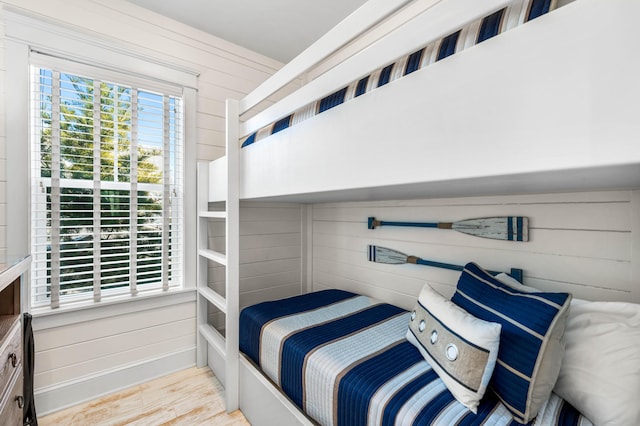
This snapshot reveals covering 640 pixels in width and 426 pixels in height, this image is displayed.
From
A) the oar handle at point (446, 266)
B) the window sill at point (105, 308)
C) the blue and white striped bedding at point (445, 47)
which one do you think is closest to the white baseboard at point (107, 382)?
the window sill at point (105, 308)

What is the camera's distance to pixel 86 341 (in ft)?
5.81

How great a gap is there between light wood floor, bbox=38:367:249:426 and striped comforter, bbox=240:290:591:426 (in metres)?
0.38

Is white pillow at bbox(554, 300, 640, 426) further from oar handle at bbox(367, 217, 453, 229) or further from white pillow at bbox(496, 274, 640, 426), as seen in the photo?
oar handle at bbox(367, 217, 453, 229)

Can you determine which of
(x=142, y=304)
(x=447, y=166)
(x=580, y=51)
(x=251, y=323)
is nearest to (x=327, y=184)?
(x=447, y=166)

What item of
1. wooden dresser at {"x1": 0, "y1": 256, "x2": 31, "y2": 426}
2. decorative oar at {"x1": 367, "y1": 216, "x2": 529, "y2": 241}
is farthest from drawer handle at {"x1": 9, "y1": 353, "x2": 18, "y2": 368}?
decorative oar at {"x1": 367, "y1": 216, "x2": 529, "y2": 241}

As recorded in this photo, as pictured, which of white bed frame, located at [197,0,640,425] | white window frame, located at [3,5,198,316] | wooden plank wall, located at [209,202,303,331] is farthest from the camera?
wooden plank wall, located at [209,202,303,331]

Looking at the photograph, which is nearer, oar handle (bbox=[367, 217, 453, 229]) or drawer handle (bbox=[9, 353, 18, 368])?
drawer handle (bbox=[9, 353, 18, 368])

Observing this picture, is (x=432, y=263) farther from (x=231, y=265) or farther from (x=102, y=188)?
(x=102, y=188)

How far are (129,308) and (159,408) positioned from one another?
0.64 m

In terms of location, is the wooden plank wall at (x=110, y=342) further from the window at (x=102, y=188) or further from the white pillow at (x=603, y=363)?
the white pillow at (x=603, y=363)

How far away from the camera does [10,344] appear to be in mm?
1017

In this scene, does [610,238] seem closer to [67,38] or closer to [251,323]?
[251,323]

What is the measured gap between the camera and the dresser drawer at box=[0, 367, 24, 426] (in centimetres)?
90

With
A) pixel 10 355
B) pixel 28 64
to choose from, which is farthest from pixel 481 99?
pixel 28 64
